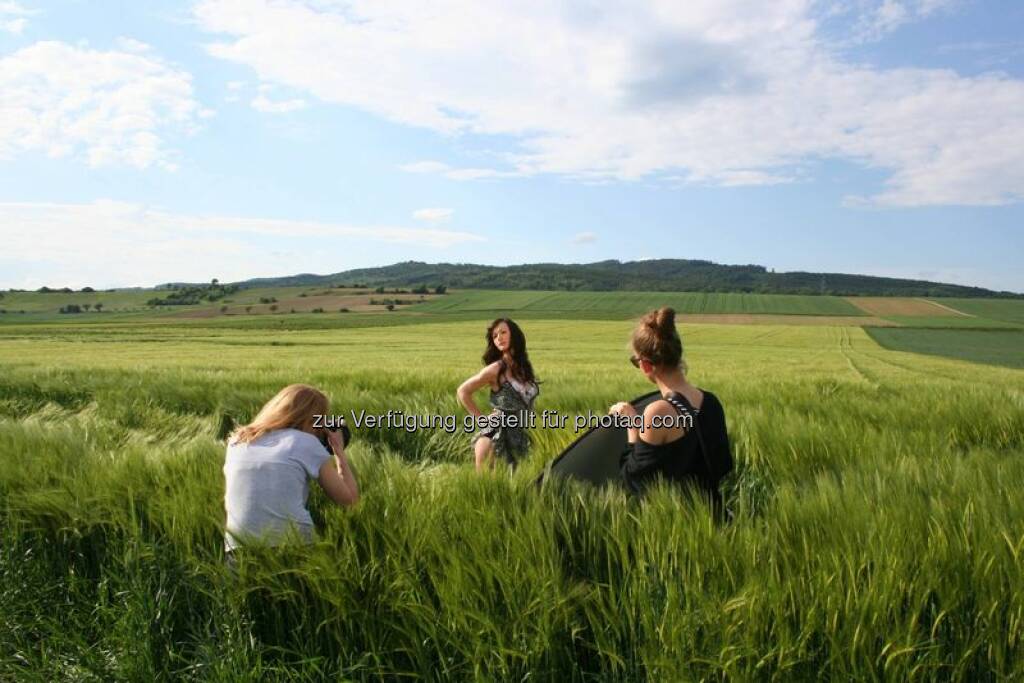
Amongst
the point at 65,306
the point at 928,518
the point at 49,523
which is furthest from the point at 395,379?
the point at 65,306

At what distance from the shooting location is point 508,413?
5.23 metres

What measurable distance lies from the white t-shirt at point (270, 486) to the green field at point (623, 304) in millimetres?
62258

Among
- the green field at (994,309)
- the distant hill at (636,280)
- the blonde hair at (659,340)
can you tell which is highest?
the distant hill at (636,280)

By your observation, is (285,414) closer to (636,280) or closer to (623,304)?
(623,304)

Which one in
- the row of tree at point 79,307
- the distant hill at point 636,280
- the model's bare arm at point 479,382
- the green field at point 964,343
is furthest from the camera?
the distant hill at point 636,280

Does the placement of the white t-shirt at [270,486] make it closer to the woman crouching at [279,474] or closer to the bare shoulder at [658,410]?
the woman crouching at [279,474]

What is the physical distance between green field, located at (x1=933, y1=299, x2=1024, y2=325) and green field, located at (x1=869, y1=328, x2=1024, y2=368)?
1685 cm

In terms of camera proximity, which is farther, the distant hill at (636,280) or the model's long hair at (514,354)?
the distant hill at (636,280)

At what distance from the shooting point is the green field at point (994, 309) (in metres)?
67.0

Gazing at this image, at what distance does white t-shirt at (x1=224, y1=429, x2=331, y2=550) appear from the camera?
2.45 metres

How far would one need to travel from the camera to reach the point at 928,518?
2.02 m

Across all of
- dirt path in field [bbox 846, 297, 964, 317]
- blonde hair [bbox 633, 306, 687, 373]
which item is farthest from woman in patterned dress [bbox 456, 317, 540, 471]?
dirt path in field [bbox 846, 297, 964, 317]

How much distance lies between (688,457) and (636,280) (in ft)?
409

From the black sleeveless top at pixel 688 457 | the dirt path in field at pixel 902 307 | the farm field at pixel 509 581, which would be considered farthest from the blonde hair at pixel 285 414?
the dirt path in field at pixel 902 307
